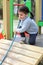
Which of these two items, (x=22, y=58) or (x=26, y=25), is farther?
(x=26, y=25)

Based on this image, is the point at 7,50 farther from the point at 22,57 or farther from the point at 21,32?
the point at 21,32

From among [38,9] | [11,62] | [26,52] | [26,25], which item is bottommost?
[11,62]

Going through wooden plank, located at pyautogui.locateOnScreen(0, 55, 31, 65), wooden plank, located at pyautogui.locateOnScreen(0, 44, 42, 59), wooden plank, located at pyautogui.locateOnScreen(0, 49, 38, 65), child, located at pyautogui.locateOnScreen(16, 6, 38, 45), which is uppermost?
child, located at pyautogui.locateOnScreen(16, 6, 38, 45)

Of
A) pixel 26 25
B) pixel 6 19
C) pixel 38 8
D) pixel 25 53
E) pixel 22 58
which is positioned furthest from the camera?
pixel 38 8

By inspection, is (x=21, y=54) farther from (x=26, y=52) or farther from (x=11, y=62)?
(x=11, y=62)

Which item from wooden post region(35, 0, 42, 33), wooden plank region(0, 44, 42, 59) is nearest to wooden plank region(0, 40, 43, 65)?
wooden plank region(0, 44, 42, 59)

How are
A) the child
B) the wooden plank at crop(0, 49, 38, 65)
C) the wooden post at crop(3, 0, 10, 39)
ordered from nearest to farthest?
the wooden plank at crop(0, 49, 38, 65), the child, the wooden post at crop(3, 0, 10, 39)

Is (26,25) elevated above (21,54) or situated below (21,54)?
above

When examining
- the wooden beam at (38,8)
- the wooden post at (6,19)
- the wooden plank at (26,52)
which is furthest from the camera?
the wooden beam at (38,8)

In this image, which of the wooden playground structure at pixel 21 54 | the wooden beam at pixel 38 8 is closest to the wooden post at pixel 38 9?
the wooden beam at pixel 38 8

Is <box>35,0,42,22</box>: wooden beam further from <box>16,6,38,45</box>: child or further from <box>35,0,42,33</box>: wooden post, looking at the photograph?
<box>16,6,38,45</box>: child

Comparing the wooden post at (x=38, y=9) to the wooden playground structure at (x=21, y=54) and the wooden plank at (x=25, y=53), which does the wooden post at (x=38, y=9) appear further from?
the wooden plank at (x=25, y=53)

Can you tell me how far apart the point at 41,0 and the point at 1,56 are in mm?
2539

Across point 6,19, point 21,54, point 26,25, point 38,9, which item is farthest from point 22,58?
point 38,9
